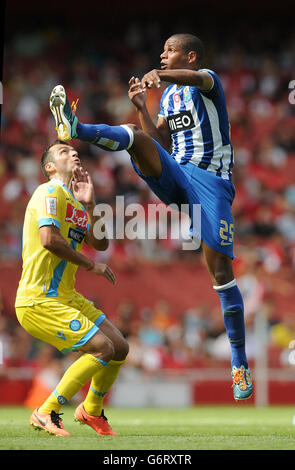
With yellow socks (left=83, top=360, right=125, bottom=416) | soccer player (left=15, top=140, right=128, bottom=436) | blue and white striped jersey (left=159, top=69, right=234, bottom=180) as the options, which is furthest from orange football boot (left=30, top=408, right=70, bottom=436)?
blue and white striped jersey (left=159, top=69, right=234, bottom=180)

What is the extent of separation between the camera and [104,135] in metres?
5.74

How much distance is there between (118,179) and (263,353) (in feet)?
20.0

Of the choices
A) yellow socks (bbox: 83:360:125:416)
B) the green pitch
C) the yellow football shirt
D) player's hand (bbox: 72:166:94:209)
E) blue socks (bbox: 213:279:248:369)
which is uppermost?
player's hand (bbox: 72:166:94:209)

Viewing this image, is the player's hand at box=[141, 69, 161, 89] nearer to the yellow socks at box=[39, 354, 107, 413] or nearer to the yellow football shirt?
the yellow football shirt

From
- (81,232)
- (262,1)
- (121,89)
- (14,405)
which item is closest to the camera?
(81,232)

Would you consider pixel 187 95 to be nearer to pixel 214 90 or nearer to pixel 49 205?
pixel 214 90

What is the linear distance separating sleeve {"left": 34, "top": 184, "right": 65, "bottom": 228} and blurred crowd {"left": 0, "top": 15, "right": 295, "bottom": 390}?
6.81m

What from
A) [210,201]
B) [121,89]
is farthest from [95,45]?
[210,201]

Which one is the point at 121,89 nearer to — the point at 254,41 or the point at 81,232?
the point at 254,41

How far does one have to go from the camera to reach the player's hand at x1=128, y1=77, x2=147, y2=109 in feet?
19.8

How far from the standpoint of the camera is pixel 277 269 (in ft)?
50.0

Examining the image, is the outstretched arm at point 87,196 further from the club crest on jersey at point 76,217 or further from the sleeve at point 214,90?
the sleeve at point 214,90

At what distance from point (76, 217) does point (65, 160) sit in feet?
1.61

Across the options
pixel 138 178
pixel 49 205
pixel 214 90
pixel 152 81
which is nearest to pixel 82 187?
pixel 49 205
